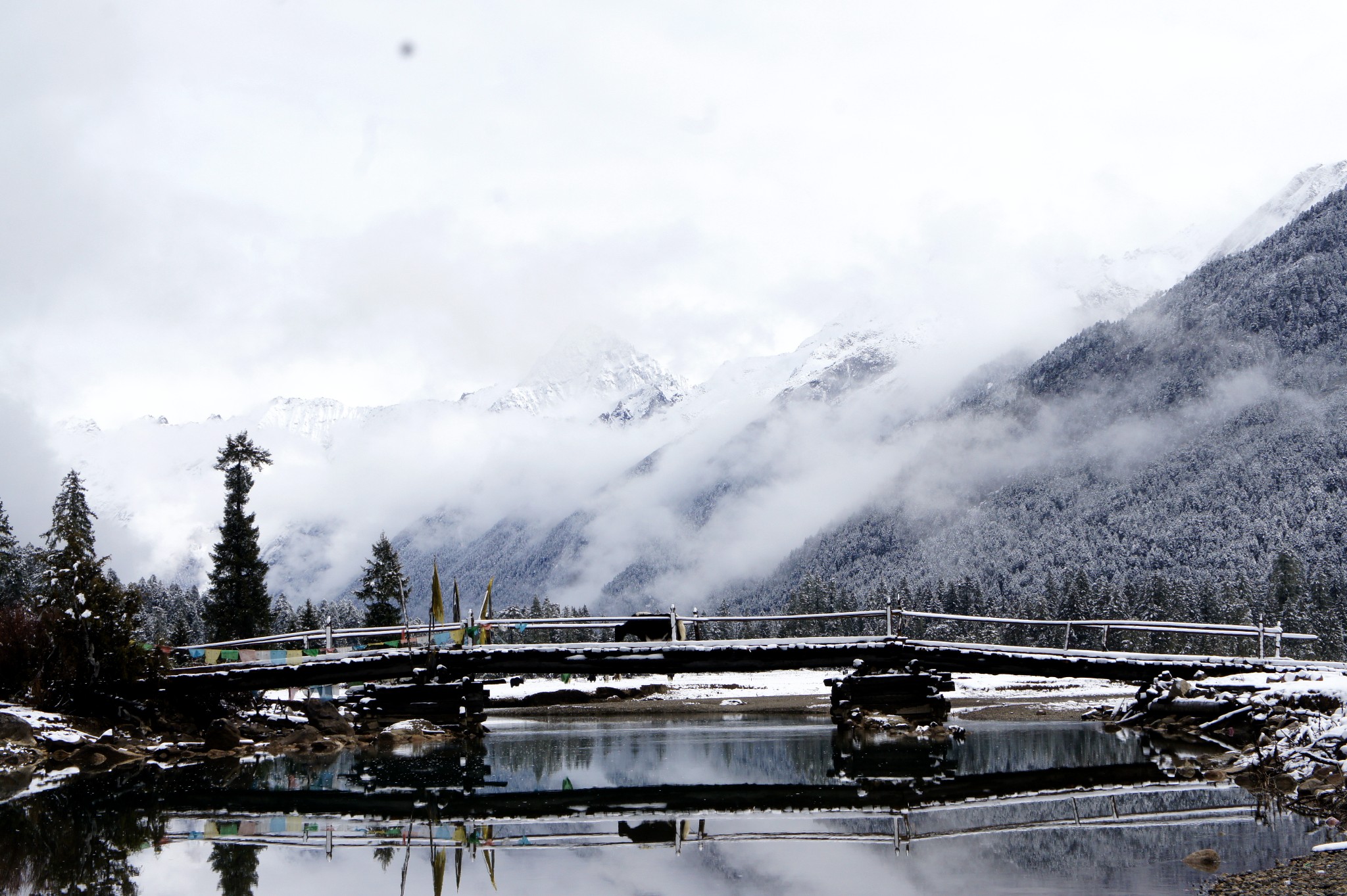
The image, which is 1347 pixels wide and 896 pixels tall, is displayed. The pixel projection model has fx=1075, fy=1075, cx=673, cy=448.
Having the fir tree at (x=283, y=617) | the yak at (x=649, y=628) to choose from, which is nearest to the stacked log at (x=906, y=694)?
the yak at (x=649, y=628)

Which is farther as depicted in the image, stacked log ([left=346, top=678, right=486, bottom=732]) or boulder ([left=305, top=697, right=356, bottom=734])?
boulder ([left=305, top=697, right=356, bottom=734])

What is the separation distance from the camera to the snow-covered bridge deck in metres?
39.6

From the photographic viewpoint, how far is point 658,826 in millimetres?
24438

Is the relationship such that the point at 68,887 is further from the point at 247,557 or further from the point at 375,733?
the point at 247,557

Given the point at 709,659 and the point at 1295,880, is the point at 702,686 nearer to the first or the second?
the point at 709,659

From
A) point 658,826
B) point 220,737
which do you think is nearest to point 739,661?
point 658,826

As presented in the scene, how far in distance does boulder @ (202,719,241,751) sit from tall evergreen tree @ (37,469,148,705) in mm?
3449

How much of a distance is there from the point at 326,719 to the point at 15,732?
12017 millimetres

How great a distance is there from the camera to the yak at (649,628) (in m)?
43.0

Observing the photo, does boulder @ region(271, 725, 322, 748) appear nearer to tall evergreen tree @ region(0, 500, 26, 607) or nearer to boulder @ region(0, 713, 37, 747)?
boulder @ region(0, 713, 37, 747)

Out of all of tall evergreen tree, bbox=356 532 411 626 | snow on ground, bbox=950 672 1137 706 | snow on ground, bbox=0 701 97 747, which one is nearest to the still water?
snow on ground, bbox=0 701 97 747

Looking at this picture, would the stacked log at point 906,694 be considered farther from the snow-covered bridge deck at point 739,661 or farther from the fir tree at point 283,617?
the fir tree at point 283,617

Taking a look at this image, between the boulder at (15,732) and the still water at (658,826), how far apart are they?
4166 millimetres

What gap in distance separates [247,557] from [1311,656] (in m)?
90.5
